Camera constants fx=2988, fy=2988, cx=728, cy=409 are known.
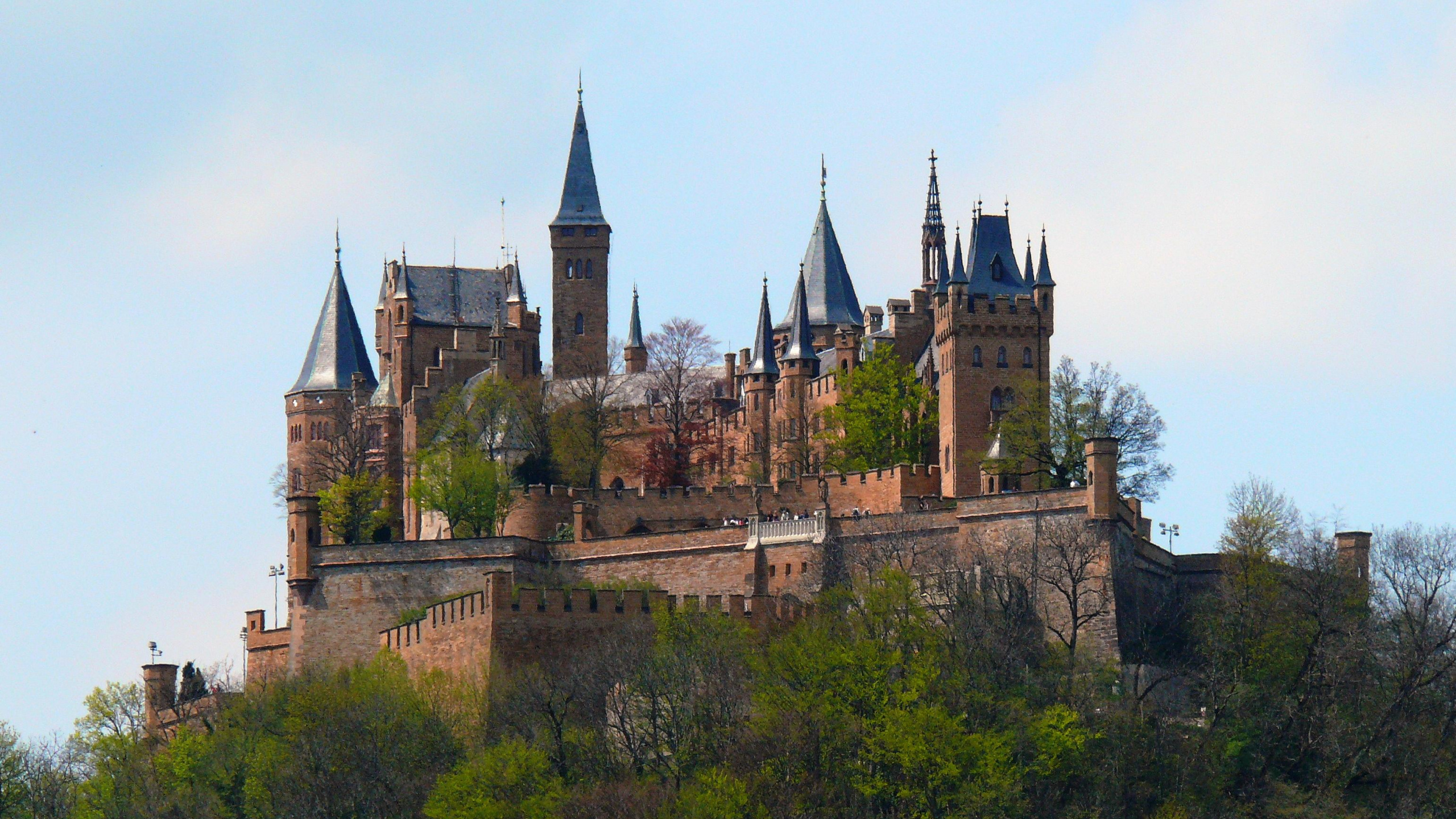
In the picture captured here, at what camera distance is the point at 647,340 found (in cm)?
10681

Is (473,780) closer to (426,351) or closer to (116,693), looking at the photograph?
(116,693)

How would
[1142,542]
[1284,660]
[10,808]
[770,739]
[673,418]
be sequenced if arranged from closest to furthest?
[770,739]
[1284,660]
[1142,542]
[10,808]
[673,418]

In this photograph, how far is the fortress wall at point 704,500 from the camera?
3179 inches

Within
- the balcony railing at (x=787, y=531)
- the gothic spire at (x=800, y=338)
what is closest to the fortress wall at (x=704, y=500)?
the balcony railing at (x=787, y=531)

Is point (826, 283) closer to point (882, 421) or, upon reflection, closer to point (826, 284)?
point (826, 284)

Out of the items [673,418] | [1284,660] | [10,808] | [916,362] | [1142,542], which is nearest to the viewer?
[1284,660]

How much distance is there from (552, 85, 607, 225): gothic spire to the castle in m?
2.94

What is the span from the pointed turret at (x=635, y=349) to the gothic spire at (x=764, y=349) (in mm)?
15240

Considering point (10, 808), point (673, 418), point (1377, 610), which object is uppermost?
point (673, 418)

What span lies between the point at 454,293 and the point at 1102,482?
154 feet

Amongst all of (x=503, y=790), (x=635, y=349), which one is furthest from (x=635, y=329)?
(x=503, y=790)

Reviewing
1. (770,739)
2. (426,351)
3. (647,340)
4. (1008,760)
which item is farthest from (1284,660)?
(426,351)

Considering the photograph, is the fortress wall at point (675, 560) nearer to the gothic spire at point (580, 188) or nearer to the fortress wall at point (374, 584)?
the fortress wall at point (374, 584)

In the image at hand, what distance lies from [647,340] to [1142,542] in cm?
3502
